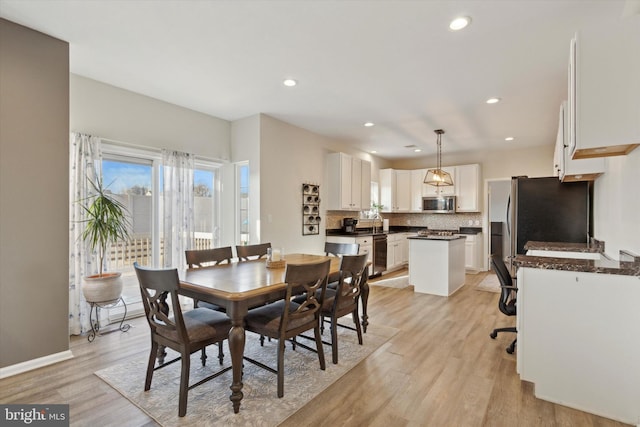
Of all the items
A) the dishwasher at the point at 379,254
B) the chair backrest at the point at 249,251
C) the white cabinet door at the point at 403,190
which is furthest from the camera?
the white cabinet door at the point at 403,190

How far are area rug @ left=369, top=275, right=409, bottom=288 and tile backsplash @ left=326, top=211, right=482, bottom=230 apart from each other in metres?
1.39

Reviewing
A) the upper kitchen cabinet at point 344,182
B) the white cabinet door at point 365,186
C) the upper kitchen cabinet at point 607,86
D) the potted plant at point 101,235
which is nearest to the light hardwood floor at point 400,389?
the potted plant at point 101,235

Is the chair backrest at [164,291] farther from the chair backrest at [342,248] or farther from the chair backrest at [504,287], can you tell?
the chair backrest at [504,287]

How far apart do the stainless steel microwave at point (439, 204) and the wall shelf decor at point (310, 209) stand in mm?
3265

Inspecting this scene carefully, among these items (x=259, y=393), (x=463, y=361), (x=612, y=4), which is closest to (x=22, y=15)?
(x=259, y=393)

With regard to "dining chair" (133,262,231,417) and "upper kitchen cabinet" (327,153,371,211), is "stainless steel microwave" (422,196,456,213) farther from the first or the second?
"dining chair" (133,262,231,417)

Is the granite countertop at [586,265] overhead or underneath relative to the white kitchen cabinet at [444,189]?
underneath

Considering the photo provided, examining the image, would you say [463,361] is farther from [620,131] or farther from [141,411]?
[141,411]

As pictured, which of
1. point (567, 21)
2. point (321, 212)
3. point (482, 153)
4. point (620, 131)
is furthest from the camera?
point (482, 153)

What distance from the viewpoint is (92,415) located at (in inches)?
76.7

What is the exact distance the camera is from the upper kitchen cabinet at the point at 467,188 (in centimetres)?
704

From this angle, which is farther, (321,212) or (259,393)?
(321,212)

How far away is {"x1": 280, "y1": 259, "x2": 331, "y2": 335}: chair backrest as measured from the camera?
2129 mm

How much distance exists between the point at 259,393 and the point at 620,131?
9.35 ft
